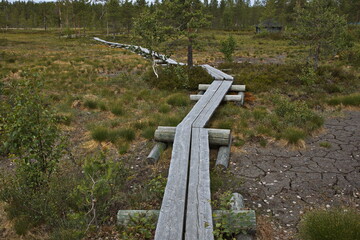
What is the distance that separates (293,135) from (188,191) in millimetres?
3386

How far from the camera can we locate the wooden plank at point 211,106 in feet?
19.6

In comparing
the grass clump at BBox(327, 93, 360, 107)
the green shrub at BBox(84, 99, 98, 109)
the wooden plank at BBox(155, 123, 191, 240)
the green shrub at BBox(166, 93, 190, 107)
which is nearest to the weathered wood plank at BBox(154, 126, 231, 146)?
the wooden plank at BBox(155, 123, 191, 240)

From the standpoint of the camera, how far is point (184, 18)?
41.0 feet

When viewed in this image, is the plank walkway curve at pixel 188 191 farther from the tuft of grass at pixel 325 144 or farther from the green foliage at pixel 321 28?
the green foliage at pixel 321 28

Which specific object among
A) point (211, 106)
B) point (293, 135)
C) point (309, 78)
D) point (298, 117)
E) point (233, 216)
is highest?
point (309, 78)

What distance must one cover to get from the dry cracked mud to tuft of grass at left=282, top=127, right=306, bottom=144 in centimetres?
24

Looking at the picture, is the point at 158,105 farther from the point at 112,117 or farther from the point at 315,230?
the point at 315,230

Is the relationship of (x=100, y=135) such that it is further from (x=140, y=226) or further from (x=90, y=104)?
(x=140, y=226)

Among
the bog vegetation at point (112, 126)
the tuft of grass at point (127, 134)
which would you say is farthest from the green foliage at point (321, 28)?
the tuft of grass at point (127, 134)

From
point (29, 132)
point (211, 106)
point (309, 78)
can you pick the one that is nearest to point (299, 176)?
point (211, 106)

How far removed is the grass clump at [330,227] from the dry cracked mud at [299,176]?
269 millimetres

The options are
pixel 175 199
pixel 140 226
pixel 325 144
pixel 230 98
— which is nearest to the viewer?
pixel 140 226

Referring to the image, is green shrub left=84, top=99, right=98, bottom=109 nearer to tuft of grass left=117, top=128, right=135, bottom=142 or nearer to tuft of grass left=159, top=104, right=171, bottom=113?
tuft of grass left=159, top=104, right=171, bottom=113

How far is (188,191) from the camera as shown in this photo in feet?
11.7
